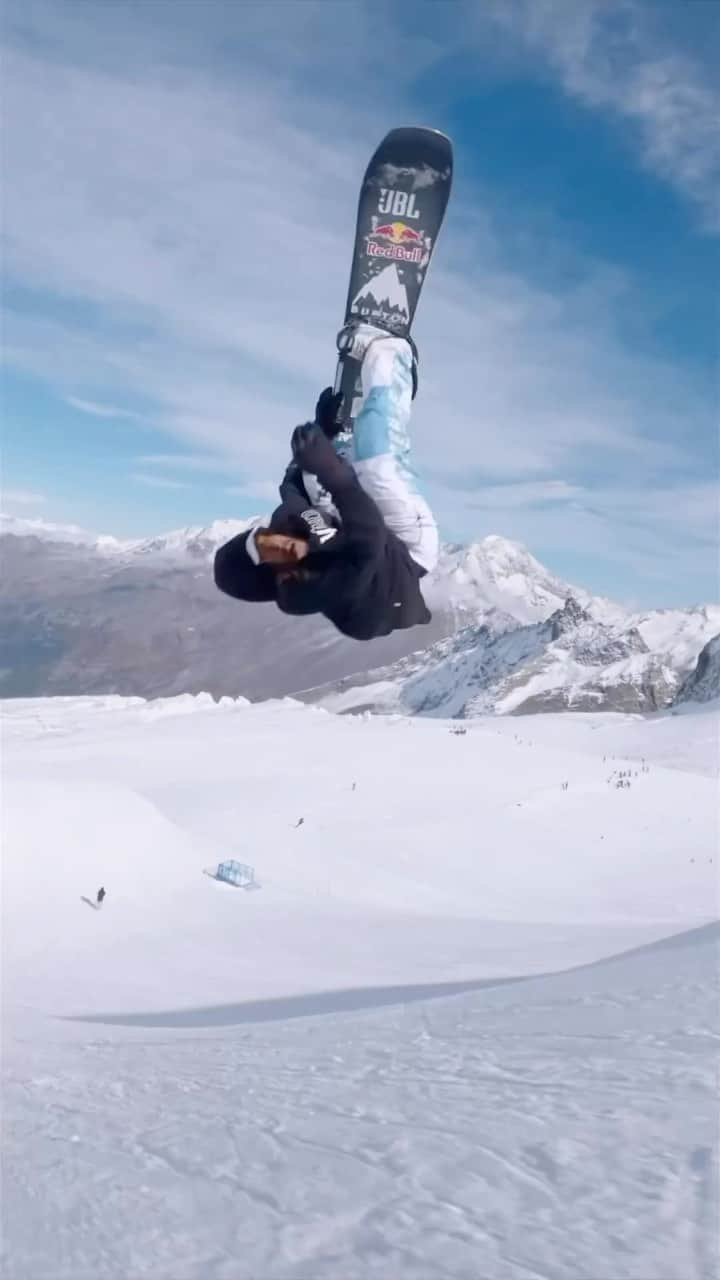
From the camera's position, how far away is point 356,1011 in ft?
29.0

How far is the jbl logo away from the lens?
718 centimetres

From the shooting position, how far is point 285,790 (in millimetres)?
18938

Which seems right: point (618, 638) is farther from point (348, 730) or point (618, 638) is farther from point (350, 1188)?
point (350, 1188)

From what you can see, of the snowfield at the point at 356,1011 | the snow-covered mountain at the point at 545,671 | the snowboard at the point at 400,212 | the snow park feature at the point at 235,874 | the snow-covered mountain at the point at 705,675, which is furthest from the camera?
the snow-covered mountain at the point at 545,671

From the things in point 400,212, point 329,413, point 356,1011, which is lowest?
point 356,1011

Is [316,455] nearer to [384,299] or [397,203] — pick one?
[384,299]

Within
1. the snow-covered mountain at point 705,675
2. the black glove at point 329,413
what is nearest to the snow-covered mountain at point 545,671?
the snow-covered mountain at point 705,675

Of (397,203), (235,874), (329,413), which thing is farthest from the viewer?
(235,874)

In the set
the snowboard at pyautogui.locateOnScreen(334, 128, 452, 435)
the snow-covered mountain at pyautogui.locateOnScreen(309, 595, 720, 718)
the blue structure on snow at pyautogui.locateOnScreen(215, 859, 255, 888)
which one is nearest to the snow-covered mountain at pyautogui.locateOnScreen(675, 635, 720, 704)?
the snow-covered mountain at pyautogui.locateOnScreen(309, 595, 720, 718)

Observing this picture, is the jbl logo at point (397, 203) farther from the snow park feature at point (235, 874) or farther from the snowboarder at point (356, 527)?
the snow park feature at point (235, 874)

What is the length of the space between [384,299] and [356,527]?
2.57m

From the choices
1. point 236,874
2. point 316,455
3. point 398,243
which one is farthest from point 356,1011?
point 398,243

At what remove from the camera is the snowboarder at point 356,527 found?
16.2ft

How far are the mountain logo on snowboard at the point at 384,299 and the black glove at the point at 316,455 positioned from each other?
191 cm
